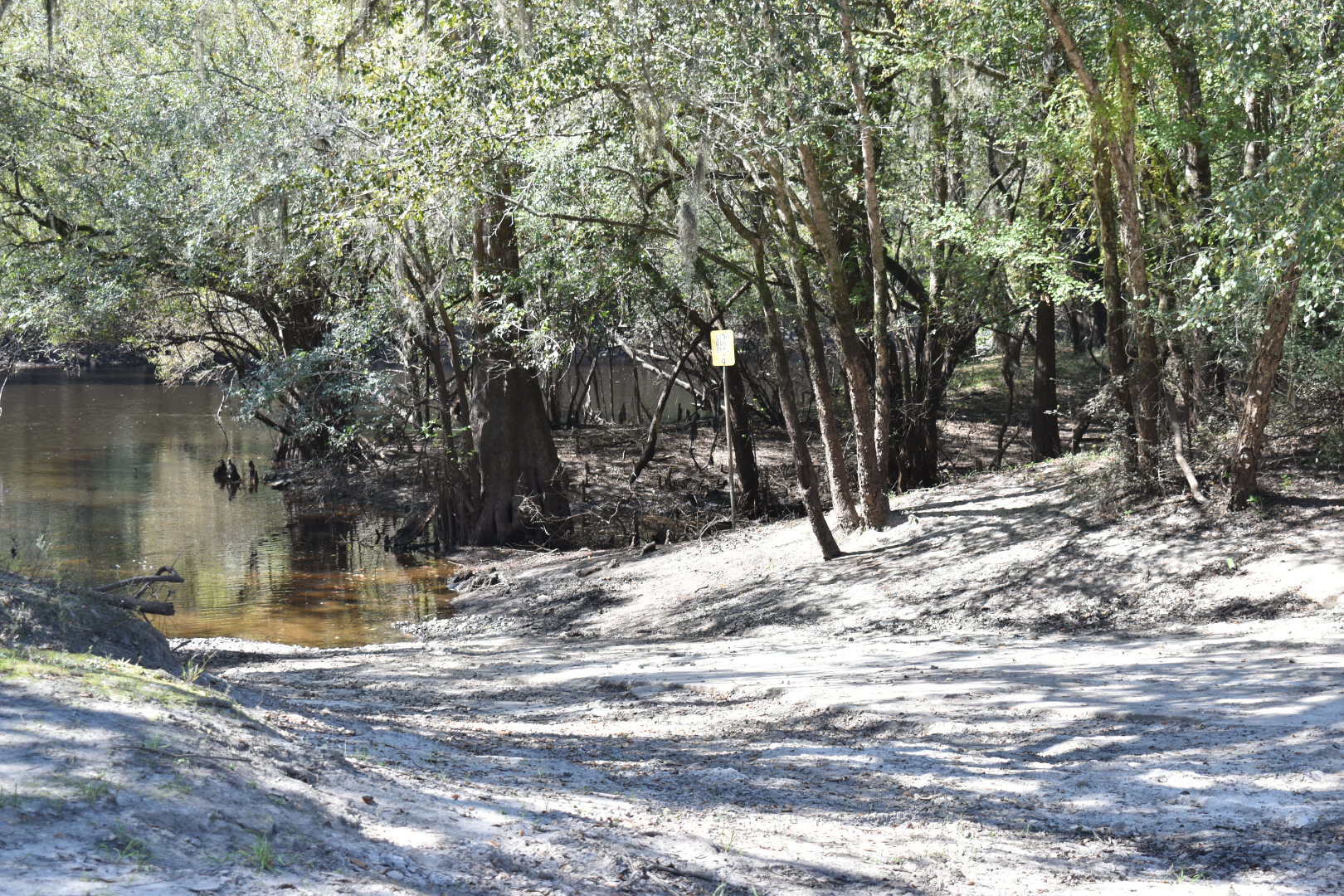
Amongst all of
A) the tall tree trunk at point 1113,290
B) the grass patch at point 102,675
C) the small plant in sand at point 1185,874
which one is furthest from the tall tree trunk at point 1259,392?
the grass patch at point 102,675

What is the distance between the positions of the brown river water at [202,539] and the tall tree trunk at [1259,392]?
9499 millimetres

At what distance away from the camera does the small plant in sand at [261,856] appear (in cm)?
367

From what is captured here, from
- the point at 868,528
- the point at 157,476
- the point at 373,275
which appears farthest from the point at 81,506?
the point at 868,528

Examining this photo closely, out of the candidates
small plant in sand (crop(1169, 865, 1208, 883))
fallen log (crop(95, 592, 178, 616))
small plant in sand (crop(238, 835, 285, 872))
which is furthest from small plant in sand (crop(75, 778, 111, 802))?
small plant in sand (crop(1169, 865, 1208, 883))

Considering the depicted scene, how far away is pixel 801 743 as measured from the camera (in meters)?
7.21

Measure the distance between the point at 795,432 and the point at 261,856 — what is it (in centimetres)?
1041

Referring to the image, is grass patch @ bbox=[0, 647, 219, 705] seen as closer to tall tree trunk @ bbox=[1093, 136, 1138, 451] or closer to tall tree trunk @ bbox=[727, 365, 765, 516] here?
tall tree trunk @ bbox=[1093, 136, 1138, 451]

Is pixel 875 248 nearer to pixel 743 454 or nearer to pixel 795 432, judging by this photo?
pixel 795 432

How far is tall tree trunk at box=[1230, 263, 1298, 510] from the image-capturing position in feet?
34.6

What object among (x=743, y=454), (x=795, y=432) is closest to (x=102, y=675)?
(x=795, y=432)

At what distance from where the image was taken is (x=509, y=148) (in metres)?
12.4

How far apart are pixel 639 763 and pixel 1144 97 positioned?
9.04 meters

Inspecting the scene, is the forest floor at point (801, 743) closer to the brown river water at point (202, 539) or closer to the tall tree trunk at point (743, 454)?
the brown river water at point (202, 539)

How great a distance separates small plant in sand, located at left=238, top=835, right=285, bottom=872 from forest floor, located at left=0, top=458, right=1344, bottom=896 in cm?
1
